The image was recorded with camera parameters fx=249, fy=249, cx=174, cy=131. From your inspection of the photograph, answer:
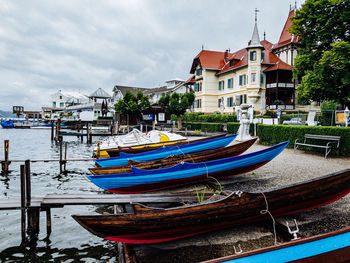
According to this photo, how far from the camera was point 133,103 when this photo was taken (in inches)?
1619

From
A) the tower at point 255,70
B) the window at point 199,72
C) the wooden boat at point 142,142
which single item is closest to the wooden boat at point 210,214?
the wooden boat at point 142,142

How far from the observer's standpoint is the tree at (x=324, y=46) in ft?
72.5

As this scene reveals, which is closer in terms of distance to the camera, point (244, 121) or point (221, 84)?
point (244, 121)

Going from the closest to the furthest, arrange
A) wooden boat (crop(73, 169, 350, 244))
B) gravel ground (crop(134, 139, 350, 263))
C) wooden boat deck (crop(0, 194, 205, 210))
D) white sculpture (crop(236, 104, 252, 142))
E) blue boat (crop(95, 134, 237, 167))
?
wooden boat (crop(73, 169, 350, 244)), gravel ground (crop(134, 139, 350, 263)), wooden boat deck (crop(0, 194, 205, 210)), blue boat (crop(95, 134, 237, 167)), white sculpture (crop(236, 104, 252, 142))

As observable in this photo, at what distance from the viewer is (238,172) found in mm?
8117

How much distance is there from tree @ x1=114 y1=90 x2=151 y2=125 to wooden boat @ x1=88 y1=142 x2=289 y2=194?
3468cm

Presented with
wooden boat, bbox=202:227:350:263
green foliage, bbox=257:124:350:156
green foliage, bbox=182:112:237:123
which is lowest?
wooden boat, bbox=202:227:350:263

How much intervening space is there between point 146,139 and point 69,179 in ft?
17.3

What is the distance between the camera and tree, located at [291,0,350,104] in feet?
72.5

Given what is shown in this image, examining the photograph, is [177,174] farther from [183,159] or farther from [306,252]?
[306,252]

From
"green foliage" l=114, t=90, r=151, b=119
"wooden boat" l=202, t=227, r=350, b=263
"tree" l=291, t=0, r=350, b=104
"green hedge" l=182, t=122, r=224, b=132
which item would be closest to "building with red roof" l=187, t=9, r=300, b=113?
"green hedge" l=182, t=122, r=224, b=132

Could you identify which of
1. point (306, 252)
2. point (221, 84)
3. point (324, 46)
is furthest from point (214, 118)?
point (306, 252)

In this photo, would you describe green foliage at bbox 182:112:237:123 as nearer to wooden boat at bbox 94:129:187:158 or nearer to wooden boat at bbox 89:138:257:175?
wooden boat at bbox 94:129:187:158

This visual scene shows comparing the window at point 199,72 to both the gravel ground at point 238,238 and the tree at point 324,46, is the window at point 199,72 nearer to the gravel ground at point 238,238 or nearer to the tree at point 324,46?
the tree at point 324,46
